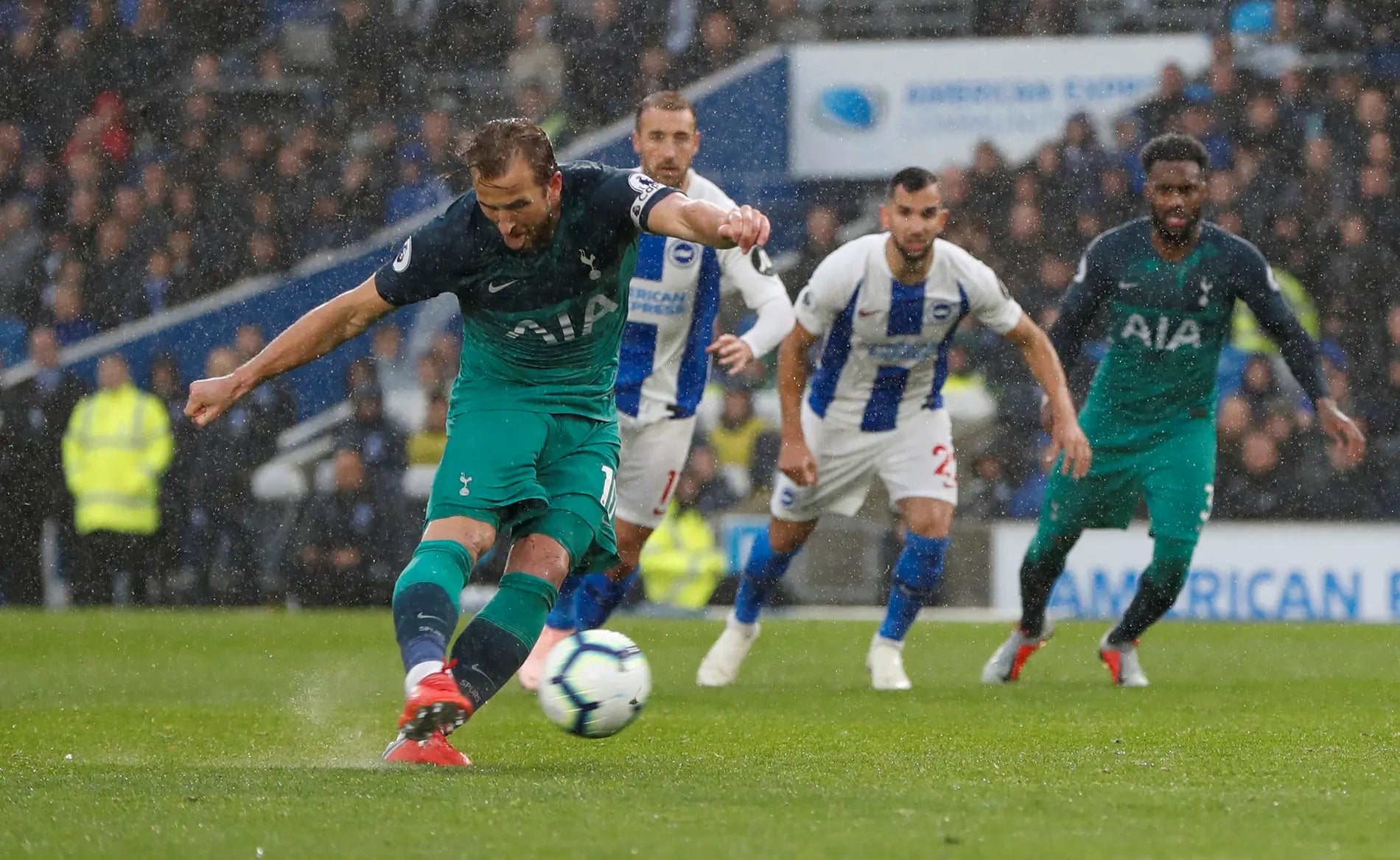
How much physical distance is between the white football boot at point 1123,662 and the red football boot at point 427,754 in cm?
416

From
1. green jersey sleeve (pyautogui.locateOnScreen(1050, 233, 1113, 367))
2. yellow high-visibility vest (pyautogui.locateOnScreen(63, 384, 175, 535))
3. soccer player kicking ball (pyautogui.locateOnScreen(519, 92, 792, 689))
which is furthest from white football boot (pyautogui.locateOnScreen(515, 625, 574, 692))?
yellow high-visibility vest (pyautogui.locateOnScreen(63, 384, 175, 535))

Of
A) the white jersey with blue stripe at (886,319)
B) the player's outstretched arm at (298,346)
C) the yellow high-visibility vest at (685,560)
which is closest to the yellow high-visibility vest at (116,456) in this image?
the yellow high-visibility vest at (685,560)

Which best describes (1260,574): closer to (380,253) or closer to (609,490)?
(380,253)

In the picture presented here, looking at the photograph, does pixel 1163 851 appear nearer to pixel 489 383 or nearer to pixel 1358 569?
pixel 489 383

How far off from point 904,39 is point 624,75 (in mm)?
2488

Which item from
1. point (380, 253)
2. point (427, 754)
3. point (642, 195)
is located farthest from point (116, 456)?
point (642, 195)

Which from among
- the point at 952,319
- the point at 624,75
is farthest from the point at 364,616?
the point at 952,319

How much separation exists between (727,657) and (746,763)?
3.43 meters

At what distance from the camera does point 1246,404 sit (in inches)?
581

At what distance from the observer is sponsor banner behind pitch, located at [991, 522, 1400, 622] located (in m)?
14.2

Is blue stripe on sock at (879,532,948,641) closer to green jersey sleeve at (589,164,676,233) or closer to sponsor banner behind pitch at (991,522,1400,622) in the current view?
green jersey sleeve at (589,164,676,233)

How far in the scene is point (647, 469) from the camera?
8898 mm

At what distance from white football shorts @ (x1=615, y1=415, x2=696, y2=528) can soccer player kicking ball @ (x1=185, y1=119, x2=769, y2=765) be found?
2.73 m

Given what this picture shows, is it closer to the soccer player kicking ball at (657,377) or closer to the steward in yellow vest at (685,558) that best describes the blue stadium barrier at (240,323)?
the steward in yellow vest at (685,558)
